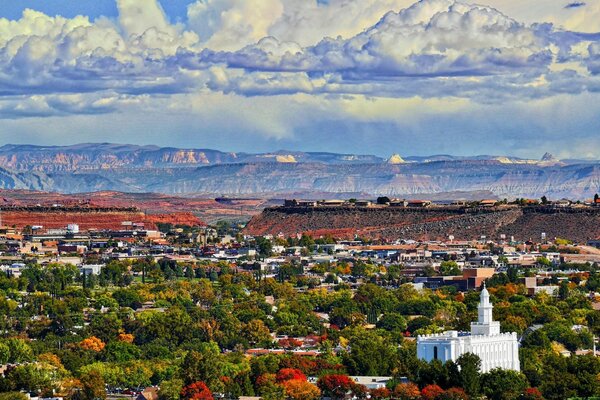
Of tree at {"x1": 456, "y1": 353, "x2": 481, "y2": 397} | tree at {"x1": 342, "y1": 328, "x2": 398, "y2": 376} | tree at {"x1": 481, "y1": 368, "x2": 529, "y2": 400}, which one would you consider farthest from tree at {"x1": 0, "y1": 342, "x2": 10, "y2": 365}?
tree at {"x1": 481, "y1": 368, "x2": 529, "y2": 400}

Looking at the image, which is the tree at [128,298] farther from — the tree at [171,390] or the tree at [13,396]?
the tree at [13,396]

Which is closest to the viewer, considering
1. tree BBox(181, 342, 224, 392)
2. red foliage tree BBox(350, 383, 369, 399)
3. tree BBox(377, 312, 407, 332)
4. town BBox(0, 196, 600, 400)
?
red foliage tree BBox(350, 383, 369, 399)

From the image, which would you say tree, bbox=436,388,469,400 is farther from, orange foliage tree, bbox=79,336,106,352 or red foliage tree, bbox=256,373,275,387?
orange foliage tree, bbox=79,336,106,352

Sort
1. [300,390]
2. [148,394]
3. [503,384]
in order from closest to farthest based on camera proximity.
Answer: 1. [300,390]
2. [503,384]
3. [148,394]

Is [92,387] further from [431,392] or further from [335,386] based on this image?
[431,392]

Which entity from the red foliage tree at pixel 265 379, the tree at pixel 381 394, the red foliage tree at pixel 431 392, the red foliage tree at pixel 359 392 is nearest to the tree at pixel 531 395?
the red foliage tree at pixel 431 392

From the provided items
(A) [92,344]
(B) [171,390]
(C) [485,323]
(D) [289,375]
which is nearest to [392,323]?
(C) [485,323]
